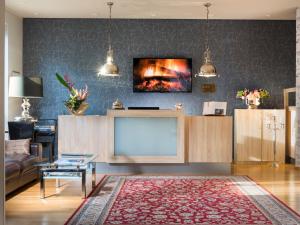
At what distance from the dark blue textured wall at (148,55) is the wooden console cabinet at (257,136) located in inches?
22.6

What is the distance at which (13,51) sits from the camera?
378 inches

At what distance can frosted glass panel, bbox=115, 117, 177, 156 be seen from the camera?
7.89 meters

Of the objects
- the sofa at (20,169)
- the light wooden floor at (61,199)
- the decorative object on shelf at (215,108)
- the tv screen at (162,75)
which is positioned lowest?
the light wooden floor at (61,199)

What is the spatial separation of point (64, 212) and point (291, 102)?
6.64 meters

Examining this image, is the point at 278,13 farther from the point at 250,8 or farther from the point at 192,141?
the point at 192,141

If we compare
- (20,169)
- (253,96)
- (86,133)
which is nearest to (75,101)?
(86,133)

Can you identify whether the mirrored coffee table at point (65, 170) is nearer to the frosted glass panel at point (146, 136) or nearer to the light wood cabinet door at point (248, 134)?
the frosted glass panel at point (146, 136)

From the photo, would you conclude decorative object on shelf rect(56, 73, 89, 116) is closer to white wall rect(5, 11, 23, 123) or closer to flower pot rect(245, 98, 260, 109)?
white wall rect(5, 11, 23, 123)

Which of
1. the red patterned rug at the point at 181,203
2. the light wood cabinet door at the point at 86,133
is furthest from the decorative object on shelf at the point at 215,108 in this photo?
the light wood cabinet door at the point at 86,133

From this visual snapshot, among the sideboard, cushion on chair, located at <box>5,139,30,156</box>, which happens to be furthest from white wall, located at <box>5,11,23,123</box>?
cushion on chair, located at <box>5,139,30,156</box>

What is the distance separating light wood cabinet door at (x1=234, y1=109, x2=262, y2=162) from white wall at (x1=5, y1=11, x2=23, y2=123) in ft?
16.0

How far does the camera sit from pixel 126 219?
459cm

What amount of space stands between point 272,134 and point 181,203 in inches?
193

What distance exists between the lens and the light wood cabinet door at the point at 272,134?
9.67 meters
